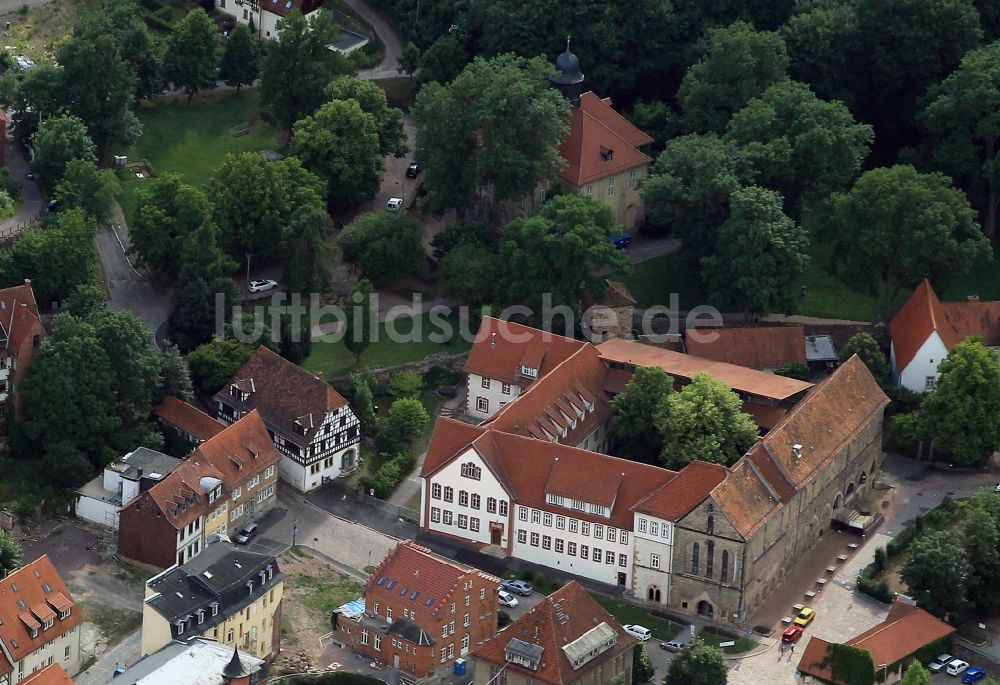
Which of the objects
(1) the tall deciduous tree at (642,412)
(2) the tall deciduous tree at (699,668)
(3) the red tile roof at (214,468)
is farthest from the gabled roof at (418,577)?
(1) the tall deciduous tree at (642,412)

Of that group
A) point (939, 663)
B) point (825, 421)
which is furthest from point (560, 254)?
point (939, 663)

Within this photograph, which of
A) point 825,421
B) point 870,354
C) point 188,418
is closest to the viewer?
point 825,421

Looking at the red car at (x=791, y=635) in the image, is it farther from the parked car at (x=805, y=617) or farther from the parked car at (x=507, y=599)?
the parked car at (x=507, y=599)

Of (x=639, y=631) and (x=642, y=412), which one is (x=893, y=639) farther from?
(x=642, y=412)

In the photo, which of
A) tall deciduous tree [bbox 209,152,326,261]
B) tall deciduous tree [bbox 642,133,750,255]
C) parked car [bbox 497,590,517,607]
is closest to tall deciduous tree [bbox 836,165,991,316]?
tall deciduous tree [bbox 642,133,750,255]

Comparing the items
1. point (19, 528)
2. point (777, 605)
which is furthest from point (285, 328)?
point (777, 605)

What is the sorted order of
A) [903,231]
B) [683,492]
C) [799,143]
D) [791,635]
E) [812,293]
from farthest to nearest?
[812,293]
[799,143]
[903,231]
[683,492]
[791,635]
